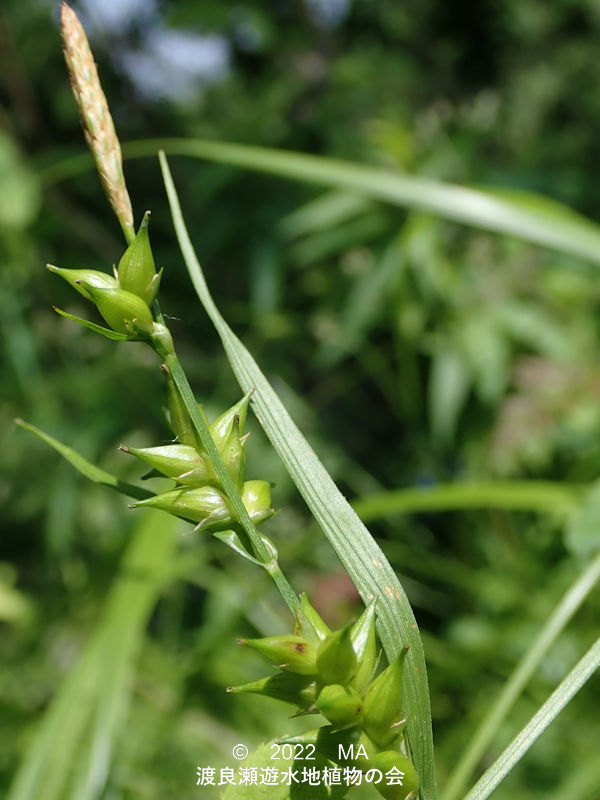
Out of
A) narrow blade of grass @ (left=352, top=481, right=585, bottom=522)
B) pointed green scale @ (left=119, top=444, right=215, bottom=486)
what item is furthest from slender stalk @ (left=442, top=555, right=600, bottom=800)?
pointed green scale @ (left=119, top=444, right=215, bottom=486)

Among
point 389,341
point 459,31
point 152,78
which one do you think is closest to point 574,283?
point 389,341

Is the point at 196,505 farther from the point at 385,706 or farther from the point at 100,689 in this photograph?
the point at 100,689

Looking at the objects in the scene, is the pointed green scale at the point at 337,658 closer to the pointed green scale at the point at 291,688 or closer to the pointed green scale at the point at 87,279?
the pointed green scale at the point at 291,688

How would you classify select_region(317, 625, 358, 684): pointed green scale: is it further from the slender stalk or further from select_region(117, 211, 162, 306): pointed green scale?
the slender stalk

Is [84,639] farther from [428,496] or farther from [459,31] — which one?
[459,31]

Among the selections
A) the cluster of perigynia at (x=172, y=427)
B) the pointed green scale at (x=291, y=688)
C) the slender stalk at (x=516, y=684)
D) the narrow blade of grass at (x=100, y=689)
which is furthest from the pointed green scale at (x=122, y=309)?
the narrow blade of grass at (x=100, y=689)
